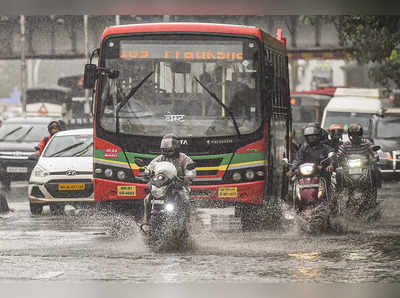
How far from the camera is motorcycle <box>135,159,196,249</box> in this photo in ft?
45.4

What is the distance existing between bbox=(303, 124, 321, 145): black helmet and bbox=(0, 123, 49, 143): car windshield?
44.8 ft

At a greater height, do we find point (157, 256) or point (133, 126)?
point (133, 126)

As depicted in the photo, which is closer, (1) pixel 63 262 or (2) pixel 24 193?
(1) pixel 63 262

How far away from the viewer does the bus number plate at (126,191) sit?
16919mm

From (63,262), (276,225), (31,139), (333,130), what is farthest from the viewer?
(31,139)

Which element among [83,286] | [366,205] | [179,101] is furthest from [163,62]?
[83,286]

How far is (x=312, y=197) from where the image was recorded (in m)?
16.2

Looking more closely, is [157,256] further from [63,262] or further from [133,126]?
[133,126]

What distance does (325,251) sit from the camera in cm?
1388

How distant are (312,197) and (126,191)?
2.74 m

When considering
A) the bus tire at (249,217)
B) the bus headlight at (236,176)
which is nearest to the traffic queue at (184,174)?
the bus tire at (249,217)

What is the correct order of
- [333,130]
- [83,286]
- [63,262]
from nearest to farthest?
1. [83,286]
2. [63,262]
3. [333,130]

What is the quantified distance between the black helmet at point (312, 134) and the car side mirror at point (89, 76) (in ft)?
10.3

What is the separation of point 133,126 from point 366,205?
14.8ft
